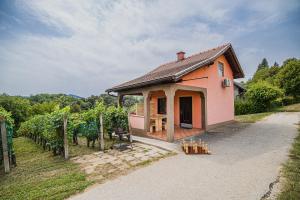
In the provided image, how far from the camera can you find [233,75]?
43.1 ft

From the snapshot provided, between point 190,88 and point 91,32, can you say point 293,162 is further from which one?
point 91,32

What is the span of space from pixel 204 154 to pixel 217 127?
5512mm

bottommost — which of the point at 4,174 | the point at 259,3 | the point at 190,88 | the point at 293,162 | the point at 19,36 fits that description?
the point at 4,174

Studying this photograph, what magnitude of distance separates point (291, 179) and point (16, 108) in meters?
31.6

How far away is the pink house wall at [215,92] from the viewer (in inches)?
377

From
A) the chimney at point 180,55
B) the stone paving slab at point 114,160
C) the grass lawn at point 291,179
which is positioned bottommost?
the stone paving slab at point 114,160

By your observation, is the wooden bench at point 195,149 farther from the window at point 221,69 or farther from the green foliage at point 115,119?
the window at point 221,69

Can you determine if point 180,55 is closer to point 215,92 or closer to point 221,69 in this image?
point 221,69

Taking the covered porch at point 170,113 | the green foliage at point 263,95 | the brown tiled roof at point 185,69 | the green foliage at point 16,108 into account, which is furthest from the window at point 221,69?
the green foliage at point 16,108

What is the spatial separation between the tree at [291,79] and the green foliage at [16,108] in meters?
39.4

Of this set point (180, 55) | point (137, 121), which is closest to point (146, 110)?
point (137, 121)

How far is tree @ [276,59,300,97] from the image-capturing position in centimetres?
2361

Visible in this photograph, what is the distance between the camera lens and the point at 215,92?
10.7 meters

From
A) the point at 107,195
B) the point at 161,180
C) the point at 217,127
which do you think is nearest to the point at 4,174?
the point at 107,195
